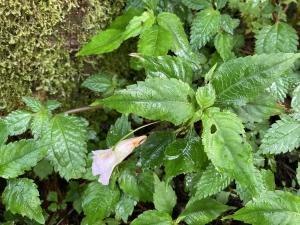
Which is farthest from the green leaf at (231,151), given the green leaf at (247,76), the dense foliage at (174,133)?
the green leaf at (247,76)

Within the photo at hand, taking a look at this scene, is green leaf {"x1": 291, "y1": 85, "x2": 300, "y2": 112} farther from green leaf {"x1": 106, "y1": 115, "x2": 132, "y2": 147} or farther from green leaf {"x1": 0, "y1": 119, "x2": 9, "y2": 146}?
green leaf {"x1": 0, "y1": 119, "x2": 9, "y2": 146}

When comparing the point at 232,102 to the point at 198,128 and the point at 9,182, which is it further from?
the point at 9,182

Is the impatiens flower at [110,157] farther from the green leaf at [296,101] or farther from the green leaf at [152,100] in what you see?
the green leaf at [296,101]

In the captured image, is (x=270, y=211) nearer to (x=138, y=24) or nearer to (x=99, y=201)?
(x=99, y=201)

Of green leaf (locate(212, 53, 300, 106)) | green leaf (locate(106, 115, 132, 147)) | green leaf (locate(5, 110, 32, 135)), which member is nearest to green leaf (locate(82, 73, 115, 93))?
green leaf (locate(106, 115, 132, 147))

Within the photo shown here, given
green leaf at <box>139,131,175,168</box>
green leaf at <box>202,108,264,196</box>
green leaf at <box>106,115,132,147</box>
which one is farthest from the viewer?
green leaf at <box>106,115,132,147</box>

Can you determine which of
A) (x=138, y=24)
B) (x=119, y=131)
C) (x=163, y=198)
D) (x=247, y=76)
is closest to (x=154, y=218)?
(x=163, y=198)
